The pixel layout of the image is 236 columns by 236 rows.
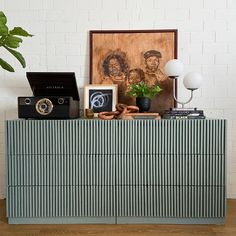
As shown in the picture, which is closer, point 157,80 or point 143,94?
point 143,94

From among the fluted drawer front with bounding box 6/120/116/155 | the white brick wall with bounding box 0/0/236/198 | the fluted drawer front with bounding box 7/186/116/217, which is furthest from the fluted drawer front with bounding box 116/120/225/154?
the white brick wall with bounding box 0/0/236/198

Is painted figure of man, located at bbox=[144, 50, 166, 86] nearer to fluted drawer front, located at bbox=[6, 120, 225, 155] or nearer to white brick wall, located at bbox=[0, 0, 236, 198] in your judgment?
white brick wall, located at bbox=[0, 0, 236, 198]

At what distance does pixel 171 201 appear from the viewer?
100 inches

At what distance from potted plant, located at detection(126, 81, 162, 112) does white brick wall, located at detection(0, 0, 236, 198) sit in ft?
1.27

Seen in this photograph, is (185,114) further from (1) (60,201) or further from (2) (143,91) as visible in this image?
(1) (60,201)

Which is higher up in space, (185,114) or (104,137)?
(185,114)

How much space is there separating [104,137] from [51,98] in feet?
1.73

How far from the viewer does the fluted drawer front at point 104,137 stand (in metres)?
2.51

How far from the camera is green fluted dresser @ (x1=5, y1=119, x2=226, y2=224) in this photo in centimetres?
252

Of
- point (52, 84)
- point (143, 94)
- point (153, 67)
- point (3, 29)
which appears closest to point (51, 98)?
point (52, 84)

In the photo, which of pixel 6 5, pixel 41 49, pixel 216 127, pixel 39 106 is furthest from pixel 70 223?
pixel 6 5

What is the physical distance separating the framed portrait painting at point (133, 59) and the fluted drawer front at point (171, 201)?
0.82 metres

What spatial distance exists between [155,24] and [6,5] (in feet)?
4.82

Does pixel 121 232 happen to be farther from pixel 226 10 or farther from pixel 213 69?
pixel 226 10
